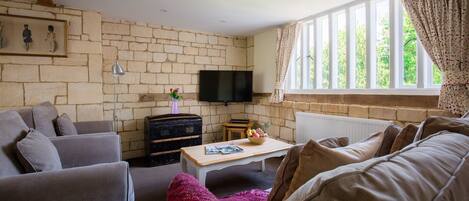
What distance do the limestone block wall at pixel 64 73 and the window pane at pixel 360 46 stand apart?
3.55m

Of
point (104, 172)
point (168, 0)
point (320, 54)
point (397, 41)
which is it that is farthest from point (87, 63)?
point (397, 41)

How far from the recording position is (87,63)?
3.33 metres

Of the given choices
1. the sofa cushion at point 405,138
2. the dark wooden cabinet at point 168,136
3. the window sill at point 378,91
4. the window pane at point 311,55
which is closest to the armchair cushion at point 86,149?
the dark wooden cabinet at point 168,136

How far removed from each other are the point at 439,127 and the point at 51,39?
3981 millimetres

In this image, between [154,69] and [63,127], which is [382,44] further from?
[63,127]

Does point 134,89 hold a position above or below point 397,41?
below

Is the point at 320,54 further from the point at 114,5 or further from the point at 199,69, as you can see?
the point at 114,5

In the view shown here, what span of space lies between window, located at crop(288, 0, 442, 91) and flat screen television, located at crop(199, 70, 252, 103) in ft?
3.03

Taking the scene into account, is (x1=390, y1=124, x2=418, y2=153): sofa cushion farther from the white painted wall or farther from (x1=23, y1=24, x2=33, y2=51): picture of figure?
(x1=23, y1=24, x2=33, y2=51): picture of figure

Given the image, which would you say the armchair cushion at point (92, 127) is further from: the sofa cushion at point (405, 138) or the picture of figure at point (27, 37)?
the sofa cushion at point (405, 138)

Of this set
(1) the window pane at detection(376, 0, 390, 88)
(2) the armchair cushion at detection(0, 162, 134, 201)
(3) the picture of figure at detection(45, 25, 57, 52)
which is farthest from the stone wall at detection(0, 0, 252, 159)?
(1) the window pane at detection(376, 0, 390, 88)

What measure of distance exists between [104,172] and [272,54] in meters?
3.53

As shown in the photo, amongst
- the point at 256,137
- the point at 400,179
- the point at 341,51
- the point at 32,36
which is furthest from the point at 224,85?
the point at 400,179

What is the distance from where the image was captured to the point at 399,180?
Answer: 482mm
